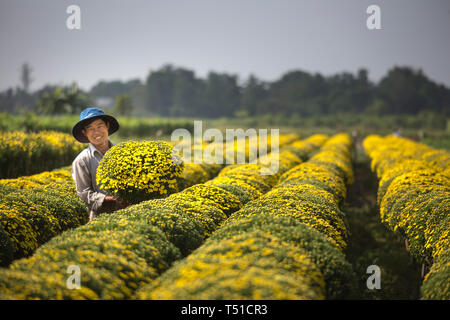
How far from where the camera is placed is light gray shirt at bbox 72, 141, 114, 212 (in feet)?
16.5

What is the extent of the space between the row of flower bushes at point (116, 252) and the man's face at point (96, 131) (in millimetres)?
1222

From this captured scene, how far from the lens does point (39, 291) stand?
9.38 ft

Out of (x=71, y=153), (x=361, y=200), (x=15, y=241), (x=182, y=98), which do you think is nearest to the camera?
(x=15, y=241)

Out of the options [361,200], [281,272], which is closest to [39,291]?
[281,272]

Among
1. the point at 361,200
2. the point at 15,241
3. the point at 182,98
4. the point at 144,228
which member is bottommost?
the point at 361,200

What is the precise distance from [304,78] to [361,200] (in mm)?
88014

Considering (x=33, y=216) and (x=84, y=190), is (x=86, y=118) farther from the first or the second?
(x=33, y=216)

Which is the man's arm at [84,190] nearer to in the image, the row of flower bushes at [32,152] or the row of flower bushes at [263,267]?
the row of flower bushes at [263,267]

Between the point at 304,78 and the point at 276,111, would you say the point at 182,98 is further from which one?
the point at 304,78

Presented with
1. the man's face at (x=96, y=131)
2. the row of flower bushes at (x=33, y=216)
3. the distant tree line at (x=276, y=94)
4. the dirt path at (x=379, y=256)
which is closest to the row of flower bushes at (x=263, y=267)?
the dirt path at (x=379, y=256)

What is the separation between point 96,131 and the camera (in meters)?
5.32

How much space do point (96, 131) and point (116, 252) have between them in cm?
233

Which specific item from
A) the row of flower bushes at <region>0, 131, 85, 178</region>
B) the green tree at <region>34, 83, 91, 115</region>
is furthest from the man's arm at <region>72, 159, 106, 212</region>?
the green tree at <region>34, 83, 91, 115</region>

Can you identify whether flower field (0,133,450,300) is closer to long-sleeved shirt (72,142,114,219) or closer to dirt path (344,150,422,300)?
long-sleeved shirt (72,142,114,219)
